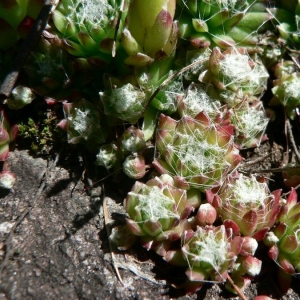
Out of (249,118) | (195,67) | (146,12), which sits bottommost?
(249,118)

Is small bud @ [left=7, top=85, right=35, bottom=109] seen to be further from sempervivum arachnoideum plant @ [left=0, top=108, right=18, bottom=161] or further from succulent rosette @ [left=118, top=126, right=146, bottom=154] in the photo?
succulent rosette @ [left=118, top=126, right=146, bottom=154]

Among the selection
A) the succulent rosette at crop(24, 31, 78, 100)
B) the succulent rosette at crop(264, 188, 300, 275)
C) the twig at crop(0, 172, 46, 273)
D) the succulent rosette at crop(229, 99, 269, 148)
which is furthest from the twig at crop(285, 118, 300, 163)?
the twig at crop(0, 172, 46, 273)

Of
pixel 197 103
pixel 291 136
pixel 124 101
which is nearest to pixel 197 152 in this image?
pixel 197 103

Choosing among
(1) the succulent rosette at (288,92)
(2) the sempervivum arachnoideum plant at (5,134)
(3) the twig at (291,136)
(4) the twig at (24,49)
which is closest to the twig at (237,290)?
(3) the twig at (291,136)

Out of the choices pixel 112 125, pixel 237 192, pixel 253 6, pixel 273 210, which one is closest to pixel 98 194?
pixel 112 125

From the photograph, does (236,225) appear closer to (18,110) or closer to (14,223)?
(14,223)

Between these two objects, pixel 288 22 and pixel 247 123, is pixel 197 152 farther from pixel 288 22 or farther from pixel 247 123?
pixel 288 22

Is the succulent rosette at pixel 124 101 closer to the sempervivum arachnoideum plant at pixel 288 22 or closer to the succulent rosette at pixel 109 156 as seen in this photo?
the succulent rosette at pixel 109 156
